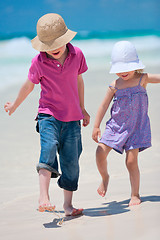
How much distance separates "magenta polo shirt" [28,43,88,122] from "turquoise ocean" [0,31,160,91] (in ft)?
21.8

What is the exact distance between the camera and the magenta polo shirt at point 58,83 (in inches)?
110

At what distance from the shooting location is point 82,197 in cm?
351

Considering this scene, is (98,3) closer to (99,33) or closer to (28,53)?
(99,33)

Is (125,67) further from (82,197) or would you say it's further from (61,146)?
(82,197)

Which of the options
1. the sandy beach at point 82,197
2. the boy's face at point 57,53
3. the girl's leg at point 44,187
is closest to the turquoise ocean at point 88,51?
the sandy beach at point 82,197

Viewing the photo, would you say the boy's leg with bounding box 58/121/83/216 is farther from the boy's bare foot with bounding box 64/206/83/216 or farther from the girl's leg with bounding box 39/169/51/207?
the girl's leg with bounding box 39/169/51/207

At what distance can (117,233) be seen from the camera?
6.98 ft

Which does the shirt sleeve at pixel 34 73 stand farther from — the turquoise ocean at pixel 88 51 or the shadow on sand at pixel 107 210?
the turquoise ocean at pixel 88 51

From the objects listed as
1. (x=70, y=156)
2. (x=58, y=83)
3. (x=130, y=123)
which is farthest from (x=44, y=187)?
(x=130, y=123)

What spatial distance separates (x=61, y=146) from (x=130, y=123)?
50 cm

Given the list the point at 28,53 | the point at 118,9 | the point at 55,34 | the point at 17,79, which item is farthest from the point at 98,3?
the point at 55,34

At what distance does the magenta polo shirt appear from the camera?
110 inches

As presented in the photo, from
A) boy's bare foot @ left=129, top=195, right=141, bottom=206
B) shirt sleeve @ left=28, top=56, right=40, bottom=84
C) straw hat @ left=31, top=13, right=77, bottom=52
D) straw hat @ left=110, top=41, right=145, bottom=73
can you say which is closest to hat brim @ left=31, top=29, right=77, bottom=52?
straw hat @ left=31, top=13, right=77, bottom=52

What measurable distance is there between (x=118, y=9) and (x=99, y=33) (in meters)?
1.31
